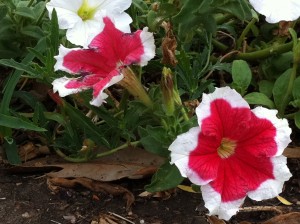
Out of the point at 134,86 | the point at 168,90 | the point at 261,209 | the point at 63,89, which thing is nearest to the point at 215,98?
the point at 168,90

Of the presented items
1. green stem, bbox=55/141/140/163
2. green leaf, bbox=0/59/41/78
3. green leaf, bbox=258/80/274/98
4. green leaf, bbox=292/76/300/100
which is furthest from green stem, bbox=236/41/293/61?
green leaf, bbox=0/59/41/78

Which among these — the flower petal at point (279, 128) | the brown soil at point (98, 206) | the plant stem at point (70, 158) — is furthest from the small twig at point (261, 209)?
the plant stem at point (70, 158)

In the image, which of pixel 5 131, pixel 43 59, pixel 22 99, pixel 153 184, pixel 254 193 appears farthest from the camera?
pixel 22 99

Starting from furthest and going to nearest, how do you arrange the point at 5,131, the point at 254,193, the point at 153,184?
the point at 5,131
the point at 153,184
the point at 254,193

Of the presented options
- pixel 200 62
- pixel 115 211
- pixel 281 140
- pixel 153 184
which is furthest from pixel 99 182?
pixel 281 140

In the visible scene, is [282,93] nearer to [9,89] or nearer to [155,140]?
[155,140]

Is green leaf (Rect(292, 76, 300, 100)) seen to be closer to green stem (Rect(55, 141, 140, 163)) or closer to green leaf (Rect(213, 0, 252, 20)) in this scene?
green leaf (Rect(213, 0, 252, 20))

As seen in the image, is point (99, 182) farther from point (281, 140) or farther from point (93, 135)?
point (281, 140)
